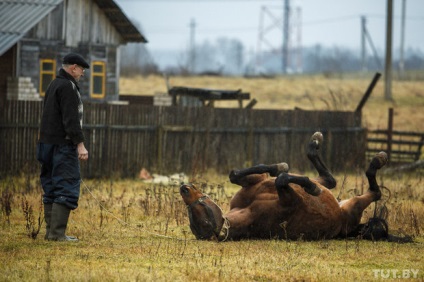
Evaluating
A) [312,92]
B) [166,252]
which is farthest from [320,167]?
[312,92]

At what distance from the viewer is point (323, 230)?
10.8m

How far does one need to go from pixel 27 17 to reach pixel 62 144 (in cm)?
1658

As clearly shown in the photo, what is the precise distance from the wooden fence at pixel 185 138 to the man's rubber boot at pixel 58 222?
7.14 m

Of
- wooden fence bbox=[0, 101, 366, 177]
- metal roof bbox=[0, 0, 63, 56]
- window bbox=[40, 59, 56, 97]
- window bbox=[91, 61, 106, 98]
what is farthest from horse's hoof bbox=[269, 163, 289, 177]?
window bbox=[91, 61, 106, 98]

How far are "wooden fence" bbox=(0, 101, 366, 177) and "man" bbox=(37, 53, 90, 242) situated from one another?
710 cm

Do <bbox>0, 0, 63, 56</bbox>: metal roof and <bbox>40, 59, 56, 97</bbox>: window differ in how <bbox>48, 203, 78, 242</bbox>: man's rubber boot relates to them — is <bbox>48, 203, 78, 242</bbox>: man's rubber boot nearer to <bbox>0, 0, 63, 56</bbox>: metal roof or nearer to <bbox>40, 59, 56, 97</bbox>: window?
<bbox>0, 0, 63, 56</bbox>: metal roof

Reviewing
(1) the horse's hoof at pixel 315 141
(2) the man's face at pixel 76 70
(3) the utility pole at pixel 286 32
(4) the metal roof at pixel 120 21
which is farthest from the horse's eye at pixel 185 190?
(3) the utility pole at pixel 286 32

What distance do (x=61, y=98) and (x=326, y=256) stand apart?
11.8 ft

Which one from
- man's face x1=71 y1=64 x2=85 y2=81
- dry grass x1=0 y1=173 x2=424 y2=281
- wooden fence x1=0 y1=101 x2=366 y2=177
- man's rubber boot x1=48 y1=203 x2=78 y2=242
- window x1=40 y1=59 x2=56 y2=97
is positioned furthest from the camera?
window x1=40 y1=59 x2=56 y2=97

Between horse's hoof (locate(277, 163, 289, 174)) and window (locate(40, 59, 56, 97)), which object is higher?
window (locate(40, 59, 56, 97))

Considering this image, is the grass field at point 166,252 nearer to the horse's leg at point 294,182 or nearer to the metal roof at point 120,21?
the horse's leg at point 294,182

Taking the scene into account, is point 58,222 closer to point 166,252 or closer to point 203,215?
point 166,252

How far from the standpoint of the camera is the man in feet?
34.5

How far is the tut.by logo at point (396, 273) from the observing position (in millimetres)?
8719
